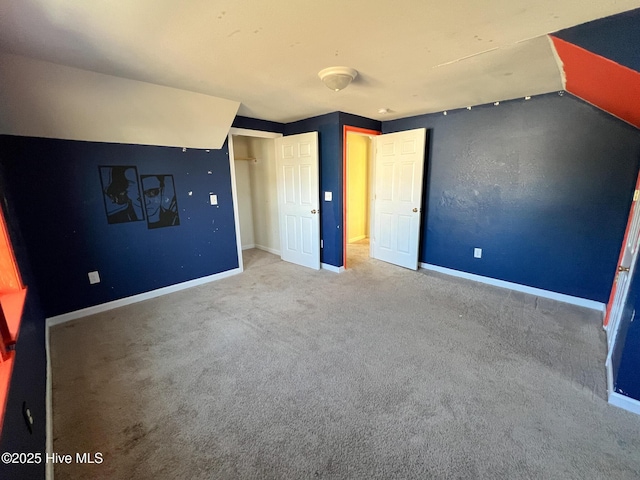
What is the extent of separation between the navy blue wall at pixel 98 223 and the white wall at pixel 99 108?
6.2 inches

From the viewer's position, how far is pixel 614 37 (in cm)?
138

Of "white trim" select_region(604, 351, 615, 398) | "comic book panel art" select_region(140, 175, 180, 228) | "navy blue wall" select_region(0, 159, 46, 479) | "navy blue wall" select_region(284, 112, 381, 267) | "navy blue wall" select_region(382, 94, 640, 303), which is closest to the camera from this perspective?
"navy blue wall" select_region(0, 159, 46, 479)

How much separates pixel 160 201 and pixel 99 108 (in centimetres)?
105

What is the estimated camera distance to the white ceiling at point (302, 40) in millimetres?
1352

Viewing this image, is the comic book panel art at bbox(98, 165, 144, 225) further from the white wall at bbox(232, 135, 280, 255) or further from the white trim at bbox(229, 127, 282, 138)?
the white wall at bbox(232, 135, 280, 255)

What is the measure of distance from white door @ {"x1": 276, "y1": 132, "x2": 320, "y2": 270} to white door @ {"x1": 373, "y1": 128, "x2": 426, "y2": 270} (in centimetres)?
105

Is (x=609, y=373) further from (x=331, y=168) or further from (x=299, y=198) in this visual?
(x=299, y=198)

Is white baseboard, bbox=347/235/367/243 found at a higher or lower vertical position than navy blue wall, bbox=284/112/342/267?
lower

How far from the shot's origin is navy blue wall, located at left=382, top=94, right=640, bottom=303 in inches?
103

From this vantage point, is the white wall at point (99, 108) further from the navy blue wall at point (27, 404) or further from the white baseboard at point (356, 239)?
the white baseboard at point (356, 239)

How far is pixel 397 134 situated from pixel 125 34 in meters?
3.21

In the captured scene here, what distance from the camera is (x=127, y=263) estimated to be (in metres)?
3.04

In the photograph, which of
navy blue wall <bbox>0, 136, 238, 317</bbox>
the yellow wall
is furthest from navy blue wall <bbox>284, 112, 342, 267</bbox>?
the yellow wall

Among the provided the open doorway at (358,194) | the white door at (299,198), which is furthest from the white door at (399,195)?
the white door at (299,198)
